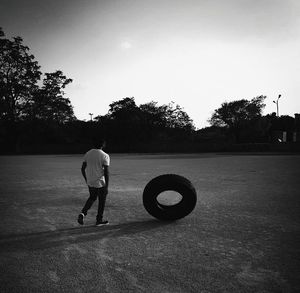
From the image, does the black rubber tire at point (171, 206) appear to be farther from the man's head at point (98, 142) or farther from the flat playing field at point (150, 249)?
the man's head at point (98, 142)

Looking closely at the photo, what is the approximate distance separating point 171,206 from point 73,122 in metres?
50.2

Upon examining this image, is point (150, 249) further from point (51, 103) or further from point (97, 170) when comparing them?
point (51, 103)

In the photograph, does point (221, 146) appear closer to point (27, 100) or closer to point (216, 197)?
point (27, 100)

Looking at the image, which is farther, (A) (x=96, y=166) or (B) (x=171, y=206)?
(B) (x=171, y=206)

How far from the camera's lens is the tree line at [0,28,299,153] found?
4594 cm

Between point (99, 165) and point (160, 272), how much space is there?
230cm

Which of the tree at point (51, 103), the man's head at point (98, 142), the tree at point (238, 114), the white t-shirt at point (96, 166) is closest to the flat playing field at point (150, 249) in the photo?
the white t-shirt at point (96, 166)

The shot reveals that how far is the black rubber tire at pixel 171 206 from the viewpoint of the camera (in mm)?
5426

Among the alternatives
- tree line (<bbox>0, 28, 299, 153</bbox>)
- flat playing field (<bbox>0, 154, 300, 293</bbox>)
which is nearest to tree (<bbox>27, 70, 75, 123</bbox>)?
tree line (<bbox>0, 28, 299, 153</bbox>)

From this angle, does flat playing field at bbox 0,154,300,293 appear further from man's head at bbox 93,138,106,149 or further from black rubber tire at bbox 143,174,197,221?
man's head at bbox 93,138,106,149

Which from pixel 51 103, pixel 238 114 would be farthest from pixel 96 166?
pixel 238 114

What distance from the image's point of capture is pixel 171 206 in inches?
217

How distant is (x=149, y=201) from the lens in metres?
5.52

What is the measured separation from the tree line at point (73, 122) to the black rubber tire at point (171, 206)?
43.7 m
